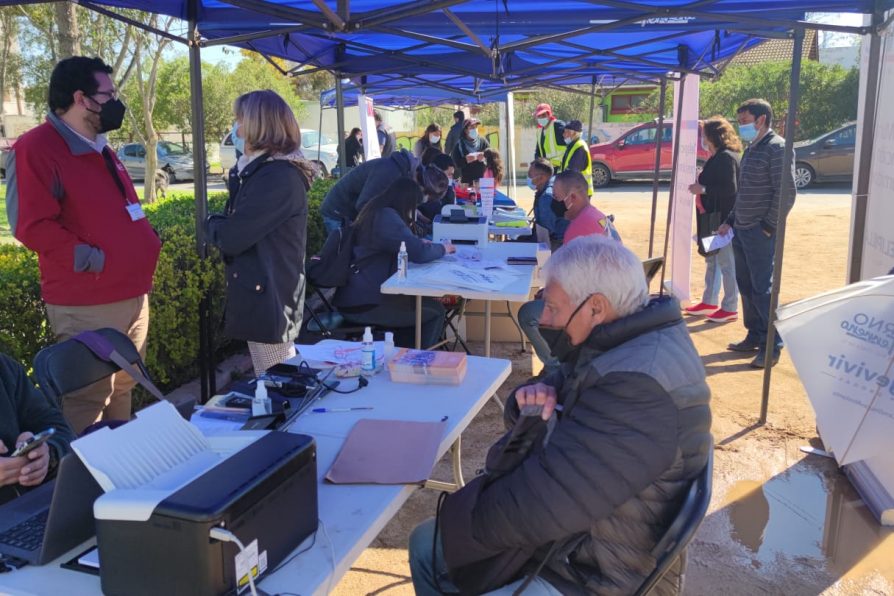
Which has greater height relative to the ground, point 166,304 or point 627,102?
point 627,102

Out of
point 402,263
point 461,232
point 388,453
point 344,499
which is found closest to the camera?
point 344,499

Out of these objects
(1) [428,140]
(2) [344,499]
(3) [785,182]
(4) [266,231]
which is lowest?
(2) [344,499]

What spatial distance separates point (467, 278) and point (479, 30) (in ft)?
6.81

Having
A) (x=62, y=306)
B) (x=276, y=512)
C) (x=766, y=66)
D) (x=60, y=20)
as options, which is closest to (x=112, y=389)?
(x=62, y=306)

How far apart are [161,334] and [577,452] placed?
3.06m

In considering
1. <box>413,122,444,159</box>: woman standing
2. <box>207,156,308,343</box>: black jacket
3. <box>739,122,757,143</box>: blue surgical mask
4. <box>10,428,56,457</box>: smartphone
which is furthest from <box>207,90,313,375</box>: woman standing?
<box>413,122,444,159</box>: woman standing

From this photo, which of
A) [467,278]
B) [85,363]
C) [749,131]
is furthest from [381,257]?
[749,131]

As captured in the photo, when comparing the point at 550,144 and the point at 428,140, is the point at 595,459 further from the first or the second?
the point at 428,140

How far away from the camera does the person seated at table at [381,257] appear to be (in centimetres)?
418

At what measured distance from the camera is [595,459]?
1508 millimetres

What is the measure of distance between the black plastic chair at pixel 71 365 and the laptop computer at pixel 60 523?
534 millimetres

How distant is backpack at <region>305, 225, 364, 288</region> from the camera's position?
13.4ft

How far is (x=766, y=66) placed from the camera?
2419cm

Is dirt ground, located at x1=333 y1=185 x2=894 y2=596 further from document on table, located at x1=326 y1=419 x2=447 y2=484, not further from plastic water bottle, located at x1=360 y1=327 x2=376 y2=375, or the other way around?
document on table, located at x1=326 y1=419 x2=447 y2=484
